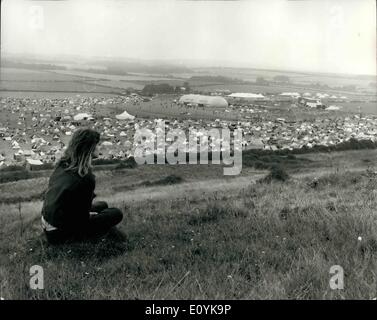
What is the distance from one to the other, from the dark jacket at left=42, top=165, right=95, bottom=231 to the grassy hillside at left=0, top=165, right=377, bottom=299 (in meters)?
0.27

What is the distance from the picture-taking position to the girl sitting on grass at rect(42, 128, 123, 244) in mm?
4891

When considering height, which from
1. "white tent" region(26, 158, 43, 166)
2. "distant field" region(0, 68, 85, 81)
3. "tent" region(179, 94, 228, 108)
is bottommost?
"white tent" region(26, 158, 43, 166)

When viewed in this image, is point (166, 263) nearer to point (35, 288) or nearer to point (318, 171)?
point (35, 288)

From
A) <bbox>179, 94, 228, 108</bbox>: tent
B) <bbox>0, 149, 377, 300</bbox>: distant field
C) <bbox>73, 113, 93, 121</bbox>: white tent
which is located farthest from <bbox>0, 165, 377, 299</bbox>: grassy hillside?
<bbox>73, 113, 93, 121</bbox>: white tent

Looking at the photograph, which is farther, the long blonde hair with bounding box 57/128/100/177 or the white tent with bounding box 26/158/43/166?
the white tent with bounding box 26/158/43/166

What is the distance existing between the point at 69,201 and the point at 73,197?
0.06 m

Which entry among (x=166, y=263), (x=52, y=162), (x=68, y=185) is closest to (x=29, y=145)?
(x=52, y=162)

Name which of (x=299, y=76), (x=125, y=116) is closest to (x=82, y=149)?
(x=125, y=116)

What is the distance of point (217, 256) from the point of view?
176 inches

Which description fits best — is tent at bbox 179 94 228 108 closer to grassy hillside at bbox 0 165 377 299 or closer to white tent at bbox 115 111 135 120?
white tent at bbox 115 111 135 120

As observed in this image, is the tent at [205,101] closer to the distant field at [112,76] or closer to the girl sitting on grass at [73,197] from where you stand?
the distant field at [112,76]

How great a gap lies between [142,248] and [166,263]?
2.02 feet

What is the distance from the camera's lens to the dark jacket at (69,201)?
16.0 feet

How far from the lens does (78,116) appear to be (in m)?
8.89
